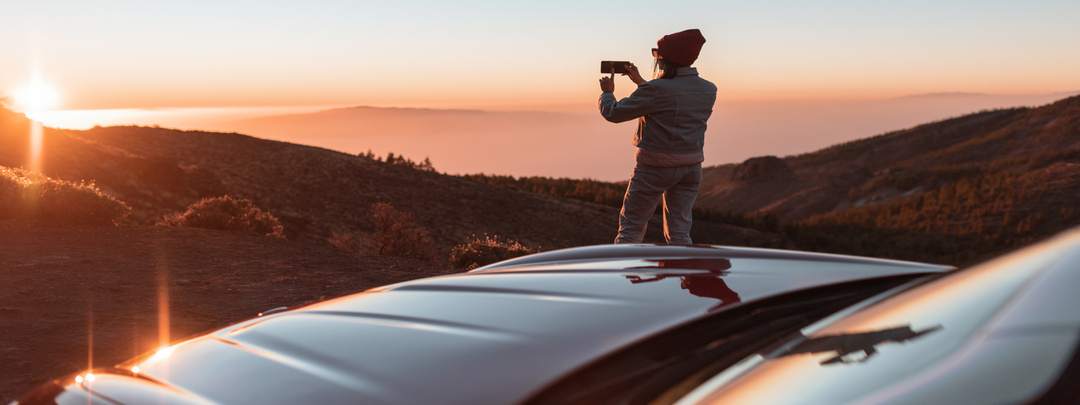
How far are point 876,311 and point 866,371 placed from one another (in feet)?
1.38

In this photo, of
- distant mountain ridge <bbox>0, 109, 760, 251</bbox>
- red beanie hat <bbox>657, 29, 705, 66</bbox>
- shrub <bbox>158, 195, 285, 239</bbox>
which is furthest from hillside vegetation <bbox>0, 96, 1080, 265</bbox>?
red beanie hat <bbox>657, 29, 705, 66</bbox>

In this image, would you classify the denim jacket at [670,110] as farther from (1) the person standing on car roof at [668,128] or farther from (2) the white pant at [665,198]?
(2) the white pant at [665,198]

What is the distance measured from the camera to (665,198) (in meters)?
5.16

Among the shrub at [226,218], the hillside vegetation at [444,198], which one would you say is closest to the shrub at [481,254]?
the hillside vegetation at [444,198]

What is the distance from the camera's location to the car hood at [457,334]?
1141 mm

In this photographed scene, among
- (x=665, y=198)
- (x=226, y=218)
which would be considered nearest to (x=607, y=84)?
(x=665, y=198)

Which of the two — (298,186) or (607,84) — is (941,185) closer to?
(298,186)

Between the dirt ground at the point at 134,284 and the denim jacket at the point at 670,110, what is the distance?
2570 mm

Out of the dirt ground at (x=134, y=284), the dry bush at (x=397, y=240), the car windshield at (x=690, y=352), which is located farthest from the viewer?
the dry bush at (x=397, y=240)

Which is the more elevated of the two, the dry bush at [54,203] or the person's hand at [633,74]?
the person's hand at [633,74]

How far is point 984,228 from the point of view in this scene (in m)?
25.1

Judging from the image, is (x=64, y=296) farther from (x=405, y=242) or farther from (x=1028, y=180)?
(x=1028, y=180)

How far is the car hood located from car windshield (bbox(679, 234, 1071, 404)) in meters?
0.28

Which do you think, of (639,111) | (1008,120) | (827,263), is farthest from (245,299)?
(1008,120)
